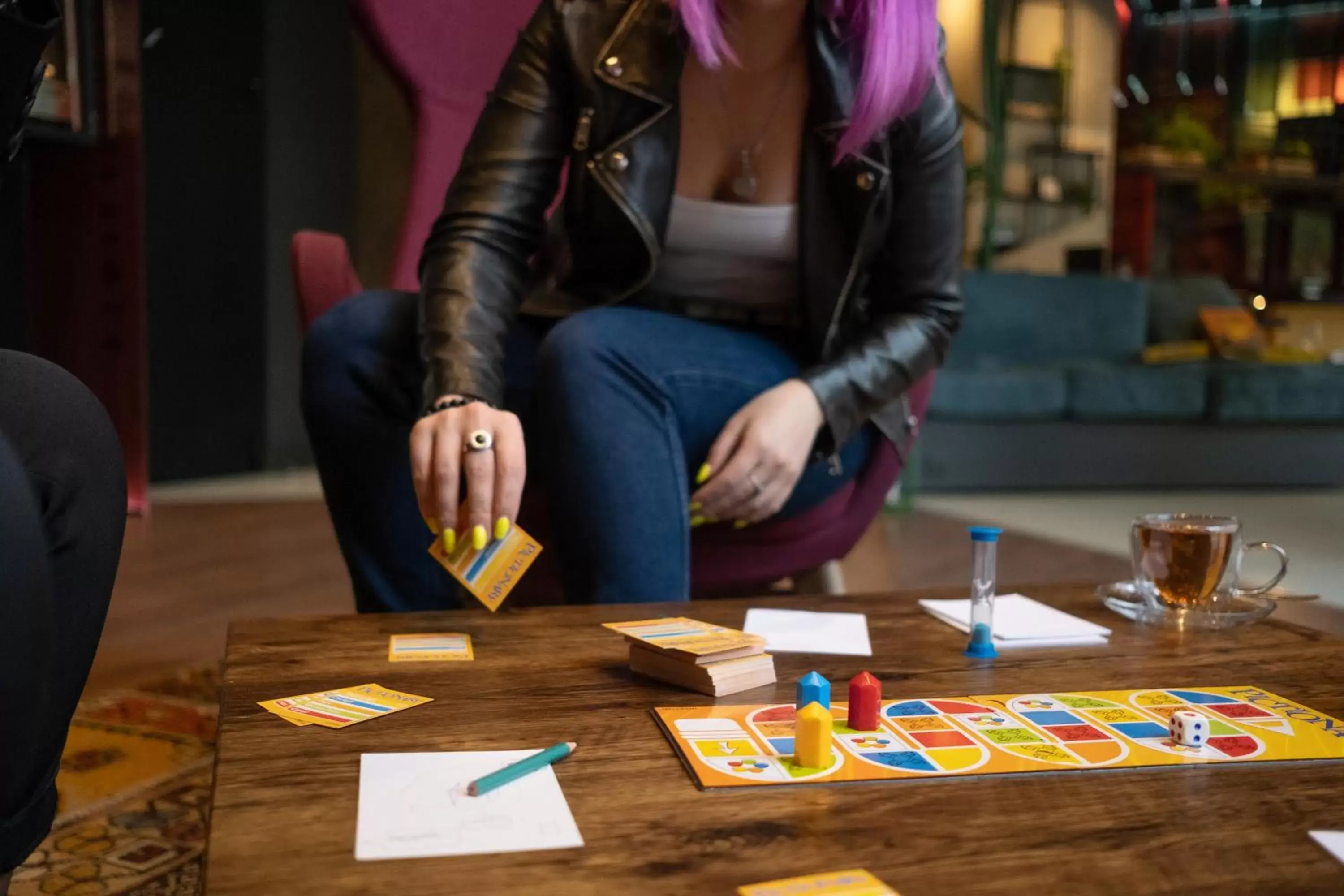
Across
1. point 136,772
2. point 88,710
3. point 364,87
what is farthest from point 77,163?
point 136,772

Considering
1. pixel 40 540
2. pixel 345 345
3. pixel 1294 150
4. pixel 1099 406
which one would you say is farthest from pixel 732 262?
pixel 1294 150

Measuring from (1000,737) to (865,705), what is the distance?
2.9 inches

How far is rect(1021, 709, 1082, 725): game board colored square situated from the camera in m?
0.65

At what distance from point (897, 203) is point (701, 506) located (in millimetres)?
443

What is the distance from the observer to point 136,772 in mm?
1173

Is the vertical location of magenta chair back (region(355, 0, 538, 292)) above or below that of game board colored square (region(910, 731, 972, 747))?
above

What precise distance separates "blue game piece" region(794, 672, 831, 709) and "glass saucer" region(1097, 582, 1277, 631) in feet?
1.45

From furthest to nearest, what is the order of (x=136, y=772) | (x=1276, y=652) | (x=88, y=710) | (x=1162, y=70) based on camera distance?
(x=1162, y=70)
(x=88, y=710)
(x=136, y=772)
(x=1276, y=652)

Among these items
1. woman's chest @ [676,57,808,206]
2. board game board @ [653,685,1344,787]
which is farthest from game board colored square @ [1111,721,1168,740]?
woman's chest @ [676,57,808,206]

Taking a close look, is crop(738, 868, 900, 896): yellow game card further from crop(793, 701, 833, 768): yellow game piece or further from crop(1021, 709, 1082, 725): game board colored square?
crop(1021, 709, 1082, 725): game board colored square

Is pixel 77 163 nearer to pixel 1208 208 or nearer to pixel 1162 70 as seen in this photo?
pixel 1208 208

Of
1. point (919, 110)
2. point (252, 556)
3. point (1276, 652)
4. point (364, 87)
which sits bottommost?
point (252, 556)

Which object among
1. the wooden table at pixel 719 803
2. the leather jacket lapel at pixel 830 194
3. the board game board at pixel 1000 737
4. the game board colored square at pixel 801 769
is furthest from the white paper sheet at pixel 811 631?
the leather jacket lapel at pixel 830 194

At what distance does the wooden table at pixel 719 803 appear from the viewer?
17.6 inches
